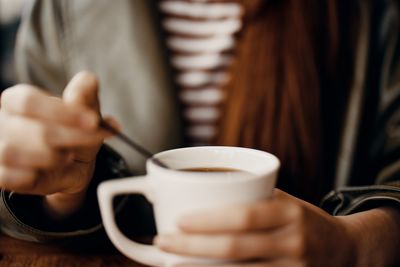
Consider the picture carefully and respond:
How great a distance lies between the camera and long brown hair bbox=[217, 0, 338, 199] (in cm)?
87

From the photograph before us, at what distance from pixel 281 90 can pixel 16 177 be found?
1.90 feet

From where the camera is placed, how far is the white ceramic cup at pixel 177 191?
0.36 meters

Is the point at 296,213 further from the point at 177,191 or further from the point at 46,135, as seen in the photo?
the point at 46,135

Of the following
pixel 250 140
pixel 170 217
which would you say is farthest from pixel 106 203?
pixel 250 140

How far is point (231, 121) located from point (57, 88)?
0.38 meters

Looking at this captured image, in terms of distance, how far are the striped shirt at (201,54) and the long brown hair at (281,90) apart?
0.21ft

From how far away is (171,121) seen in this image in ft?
3.07

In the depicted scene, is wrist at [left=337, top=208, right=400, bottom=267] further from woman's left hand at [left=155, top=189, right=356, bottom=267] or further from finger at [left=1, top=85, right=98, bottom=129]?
finger at [left=1, top=85, right=98, bottom=129]

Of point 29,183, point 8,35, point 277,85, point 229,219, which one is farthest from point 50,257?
point 8,35

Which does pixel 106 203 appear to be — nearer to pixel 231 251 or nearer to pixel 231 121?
pixel 231 251

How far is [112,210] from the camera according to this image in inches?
15.5

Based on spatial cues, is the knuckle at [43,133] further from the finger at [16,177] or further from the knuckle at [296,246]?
the knuckle at [296,246]

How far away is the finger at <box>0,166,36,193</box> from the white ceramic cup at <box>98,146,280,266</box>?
68 millimetres

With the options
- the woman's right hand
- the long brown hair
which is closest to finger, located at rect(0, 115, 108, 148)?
the woman's right hand
